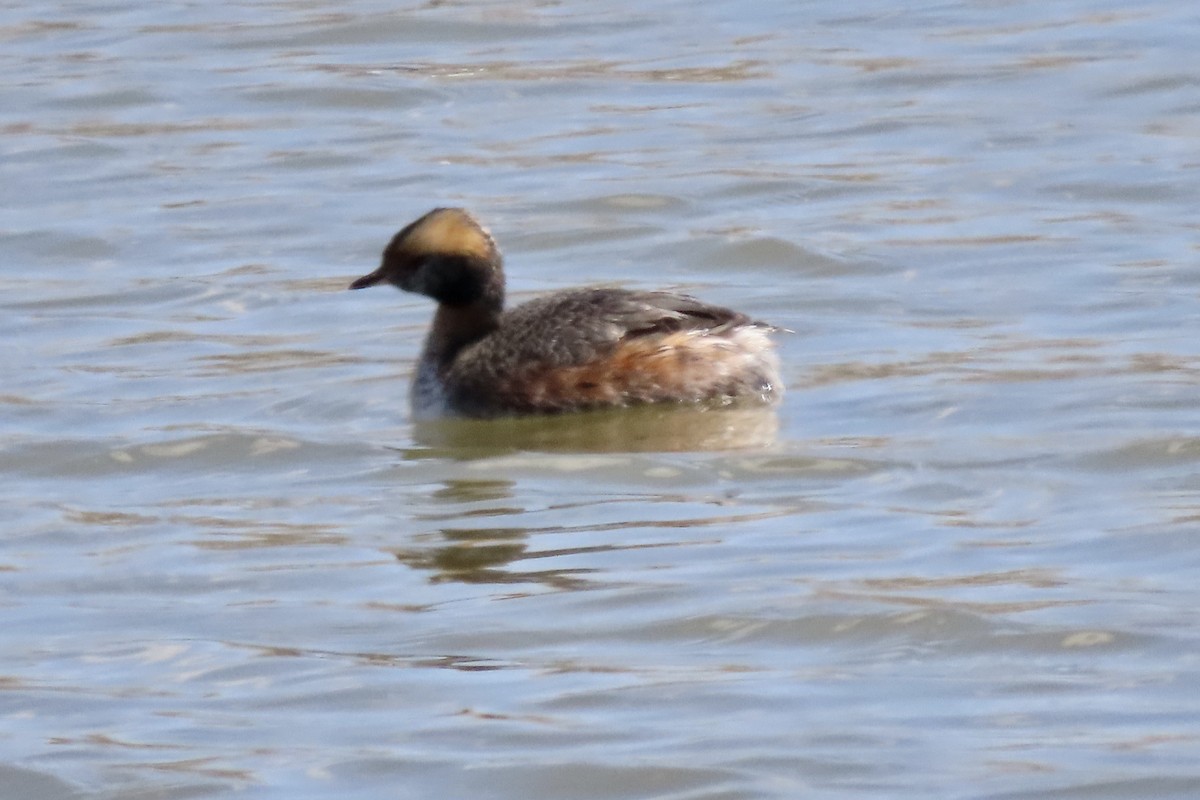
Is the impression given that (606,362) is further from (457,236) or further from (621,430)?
(457,236)

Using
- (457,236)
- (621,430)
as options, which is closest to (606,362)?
(621,430)

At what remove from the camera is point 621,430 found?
32.3 feet

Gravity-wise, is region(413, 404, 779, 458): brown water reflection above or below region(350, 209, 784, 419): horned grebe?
below

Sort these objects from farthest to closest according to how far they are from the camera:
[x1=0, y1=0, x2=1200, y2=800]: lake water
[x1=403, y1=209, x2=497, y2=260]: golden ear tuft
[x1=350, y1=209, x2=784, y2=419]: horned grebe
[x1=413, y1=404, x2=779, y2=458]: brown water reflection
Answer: [x1=403, y1=209, x2=497, y2=260]: golden ear tuft, [x1=350, y1=209, x2=784, y2=419]: horned grebe, [x1=413, y1=404, x2=779, y2=458]: brown water reflection, [x1=0, y1=0, x2=1200, y2=800]: lake water

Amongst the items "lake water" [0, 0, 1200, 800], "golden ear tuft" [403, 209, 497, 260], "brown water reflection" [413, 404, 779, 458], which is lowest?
"brown water reflection" [413, 404, 779, 458]

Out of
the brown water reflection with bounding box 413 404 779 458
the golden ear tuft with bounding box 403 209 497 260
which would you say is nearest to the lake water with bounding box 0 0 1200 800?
the brown water reflection with bounding box 413 404 779 458

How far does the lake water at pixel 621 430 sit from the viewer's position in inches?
256

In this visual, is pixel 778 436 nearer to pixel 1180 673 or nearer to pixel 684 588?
pixel 684 588

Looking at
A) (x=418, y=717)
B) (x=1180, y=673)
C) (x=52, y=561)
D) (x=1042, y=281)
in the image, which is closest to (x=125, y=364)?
(x=52, y=561)

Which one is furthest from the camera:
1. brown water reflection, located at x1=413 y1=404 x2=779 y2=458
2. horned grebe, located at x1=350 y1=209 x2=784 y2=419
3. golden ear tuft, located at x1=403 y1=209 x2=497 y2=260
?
golden ear tuft, located at x1=403 y1=209 x2=497 y2=260

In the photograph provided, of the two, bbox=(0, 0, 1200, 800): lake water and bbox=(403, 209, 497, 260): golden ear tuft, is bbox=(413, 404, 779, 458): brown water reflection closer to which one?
bbox=(0, 0, 1200, 800): lake water

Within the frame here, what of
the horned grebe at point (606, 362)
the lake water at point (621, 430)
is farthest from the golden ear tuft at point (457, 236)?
the lake water at point (621, 430)

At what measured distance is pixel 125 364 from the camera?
36.5 ft

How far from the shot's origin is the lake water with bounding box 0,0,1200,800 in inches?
256
